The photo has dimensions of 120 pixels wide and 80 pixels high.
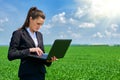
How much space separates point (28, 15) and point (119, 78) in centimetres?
1110

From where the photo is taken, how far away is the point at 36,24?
6.04 m

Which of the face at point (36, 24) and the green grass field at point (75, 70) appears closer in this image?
the face at point (36, 24)

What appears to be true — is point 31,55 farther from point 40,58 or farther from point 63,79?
point 63,79

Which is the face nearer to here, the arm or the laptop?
the arm

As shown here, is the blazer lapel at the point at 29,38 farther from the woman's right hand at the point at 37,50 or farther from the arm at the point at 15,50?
the woman's right hand at the point at 37,50

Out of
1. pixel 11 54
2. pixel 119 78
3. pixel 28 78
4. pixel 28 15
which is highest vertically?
pixel 28 15

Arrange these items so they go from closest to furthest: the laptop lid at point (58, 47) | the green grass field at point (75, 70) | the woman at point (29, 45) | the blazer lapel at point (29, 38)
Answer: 1. the laptop lid at point (58, 47)
2. the woman at point (29, 45)
3. the blazer lapel at point (29, 38)
4. the green grass field at point (75, 70)

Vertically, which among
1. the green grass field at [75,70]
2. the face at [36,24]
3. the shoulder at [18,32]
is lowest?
the green grass field at [75,70]

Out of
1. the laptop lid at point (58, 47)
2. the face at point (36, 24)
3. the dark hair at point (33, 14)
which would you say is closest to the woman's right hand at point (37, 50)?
the laptop lid at point (58, 47)

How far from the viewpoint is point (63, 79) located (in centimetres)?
1633

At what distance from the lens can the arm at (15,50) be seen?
594 cm

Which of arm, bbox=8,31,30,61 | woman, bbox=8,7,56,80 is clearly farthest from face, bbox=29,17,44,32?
arm, bbox=8,31,30,61

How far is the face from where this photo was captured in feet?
19.7

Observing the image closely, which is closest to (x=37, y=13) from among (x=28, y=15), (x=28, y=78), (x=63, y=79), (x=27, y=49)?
(x=28, y=15)
